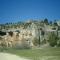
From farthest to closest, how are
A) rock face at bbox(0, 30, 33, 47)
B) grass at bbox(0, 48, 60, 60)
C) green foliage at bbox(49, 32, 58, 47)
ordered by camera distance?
1. rock face at bbox(0, 30, 33, 47)
2. green foliage at bbox(49, 32, 58, 47)
3. grass at bbox(0, 48, 60, 60)

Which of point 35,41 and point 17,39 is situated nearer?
point 35,41

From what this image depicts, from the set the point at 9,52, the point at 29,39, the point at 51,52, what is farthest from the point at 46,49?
the point at 9,52

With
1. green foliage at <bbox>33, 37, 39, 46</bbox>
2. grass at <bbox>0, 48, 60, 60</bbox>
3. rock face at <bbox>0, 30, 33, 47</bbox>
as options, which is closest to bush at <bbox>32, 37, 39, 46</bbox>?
green foliage at <bbox>33, 37, 39, 46</bbox>

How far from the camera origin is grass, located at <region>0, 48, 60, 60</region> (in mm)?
6140

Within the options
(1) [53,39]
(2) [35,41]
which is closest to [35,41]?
(2) [35,41]

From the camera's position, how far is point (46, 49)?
6.37 m

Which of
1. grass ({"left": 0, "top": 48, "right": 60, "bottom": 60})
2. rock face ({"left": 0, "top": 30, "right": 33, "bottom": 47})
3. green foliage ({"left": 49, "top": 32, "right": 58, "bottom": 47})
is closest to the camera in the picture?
grass ({"left": 0, "top": 48, "right": 60, "bottom": 60})

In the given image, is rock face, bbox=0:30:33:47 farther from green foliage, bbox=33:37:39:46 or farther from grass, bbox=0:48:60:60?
grass, bbox=0:48:60:60

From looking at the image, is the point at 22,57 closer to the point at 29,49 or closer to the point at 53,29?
the point at 29,49

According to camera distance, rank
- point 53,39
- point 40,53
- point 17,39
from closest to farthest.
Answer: point 40,53 < point 53,39 < point 17,39

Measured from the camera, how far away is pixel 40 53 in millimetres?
6234

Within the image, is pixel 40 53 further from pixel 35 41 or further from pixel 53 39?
pixel 53 39

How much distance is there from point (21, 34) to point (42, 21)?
2.57 feet

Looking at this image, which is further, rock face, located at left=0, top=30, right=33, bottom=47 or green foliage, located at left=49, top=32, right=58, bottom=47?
rock face, located at left=0, top=30, right=33, bottom=47
